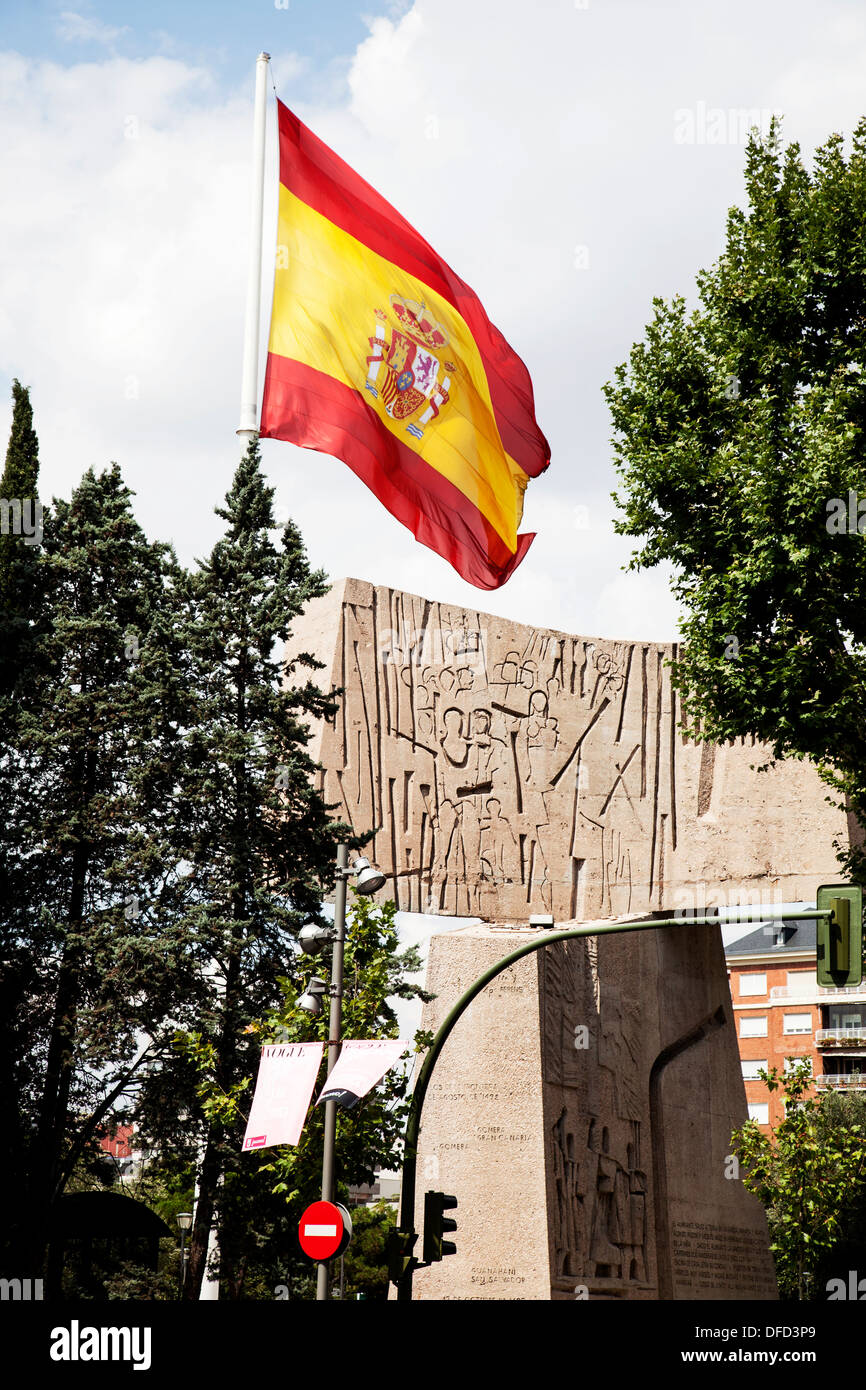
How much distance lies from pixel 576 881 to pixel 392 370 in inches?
534

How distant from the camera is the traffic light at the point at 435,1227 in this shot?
12.6 m

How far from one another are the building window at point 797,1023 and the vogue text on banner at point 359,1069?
53.2 meters

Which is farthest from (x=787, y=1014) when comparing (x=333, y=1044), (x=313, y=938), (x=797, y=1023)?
(x=313, y=938)

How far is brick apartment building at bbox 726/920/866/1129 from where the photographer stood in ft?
201

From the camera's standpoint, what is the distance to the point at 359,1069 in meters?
12.8

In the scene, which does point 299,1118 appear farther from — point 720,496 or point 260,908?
point 720,496

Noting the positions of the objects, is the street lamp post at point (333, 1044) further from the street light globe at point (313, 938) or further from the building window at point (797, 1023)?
the building window at point (797, 1023)

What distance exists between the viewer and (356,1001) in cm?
2064

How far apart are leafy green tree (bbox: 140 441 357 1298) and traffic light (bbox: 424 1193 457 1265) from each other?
7.52m

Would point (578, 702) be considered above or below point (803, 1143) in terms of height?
above

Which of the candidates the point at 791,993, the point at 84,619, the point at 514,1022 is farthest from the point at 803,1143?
the point at 791,993

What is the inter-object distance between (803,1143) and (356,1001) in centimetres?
1211

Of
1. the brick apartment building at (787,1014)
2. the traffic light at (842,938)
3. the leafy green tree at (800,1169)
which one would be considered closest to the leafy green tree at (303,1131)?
the leafy green tree at (800,1169)
